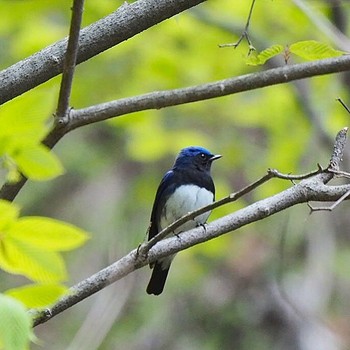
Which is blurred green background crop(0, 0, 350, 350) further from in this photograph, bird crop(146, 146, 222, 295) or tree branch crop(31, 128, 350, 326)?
tree branch crop(31, 128, 350, 326)

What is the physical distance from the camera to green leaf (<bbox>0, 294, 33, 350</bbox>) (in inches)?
50.2

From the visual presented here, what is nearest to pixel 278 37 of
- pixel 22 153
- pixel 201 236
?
pixel 201 236

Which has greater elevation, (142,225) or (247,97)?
(247,97)

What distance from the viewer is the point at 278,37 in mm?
6020

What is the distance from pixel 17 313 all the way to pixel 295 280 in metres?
5.43

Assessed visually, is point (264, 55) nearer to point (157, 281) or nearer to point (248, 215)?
point (248, 215)

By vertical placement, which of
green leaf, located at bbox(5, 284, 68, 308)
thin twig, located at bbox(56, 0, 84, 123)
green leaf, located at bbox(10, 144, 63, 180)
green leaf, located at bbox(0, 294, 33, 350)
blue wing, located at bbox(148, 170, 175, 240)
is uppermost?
blue wing, located at bbox(148, 170, 175, 240)

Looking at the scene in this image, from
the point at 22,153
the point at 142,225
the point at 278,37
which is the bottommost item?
the point at 22,153

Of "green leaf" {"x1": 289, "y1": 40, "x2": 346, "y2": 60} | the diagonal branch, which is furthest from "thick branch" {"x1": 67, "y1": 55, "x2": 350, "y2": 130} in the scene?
"green leaf" {"x1": 289, "y1": 40, "x2": 346, "y2": 60}

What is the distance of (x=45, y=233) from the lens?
146 centimetres

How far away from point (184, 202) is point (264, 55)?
215 cm

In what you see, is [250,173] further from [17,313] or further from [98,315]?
[17,313]

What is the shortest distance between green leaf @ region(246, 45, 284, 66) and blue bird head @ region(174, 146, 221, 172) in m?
2.30

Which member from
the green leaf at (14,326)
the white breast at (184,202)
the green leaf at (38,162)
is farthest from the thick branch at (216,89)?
the white breast at (184,202)
